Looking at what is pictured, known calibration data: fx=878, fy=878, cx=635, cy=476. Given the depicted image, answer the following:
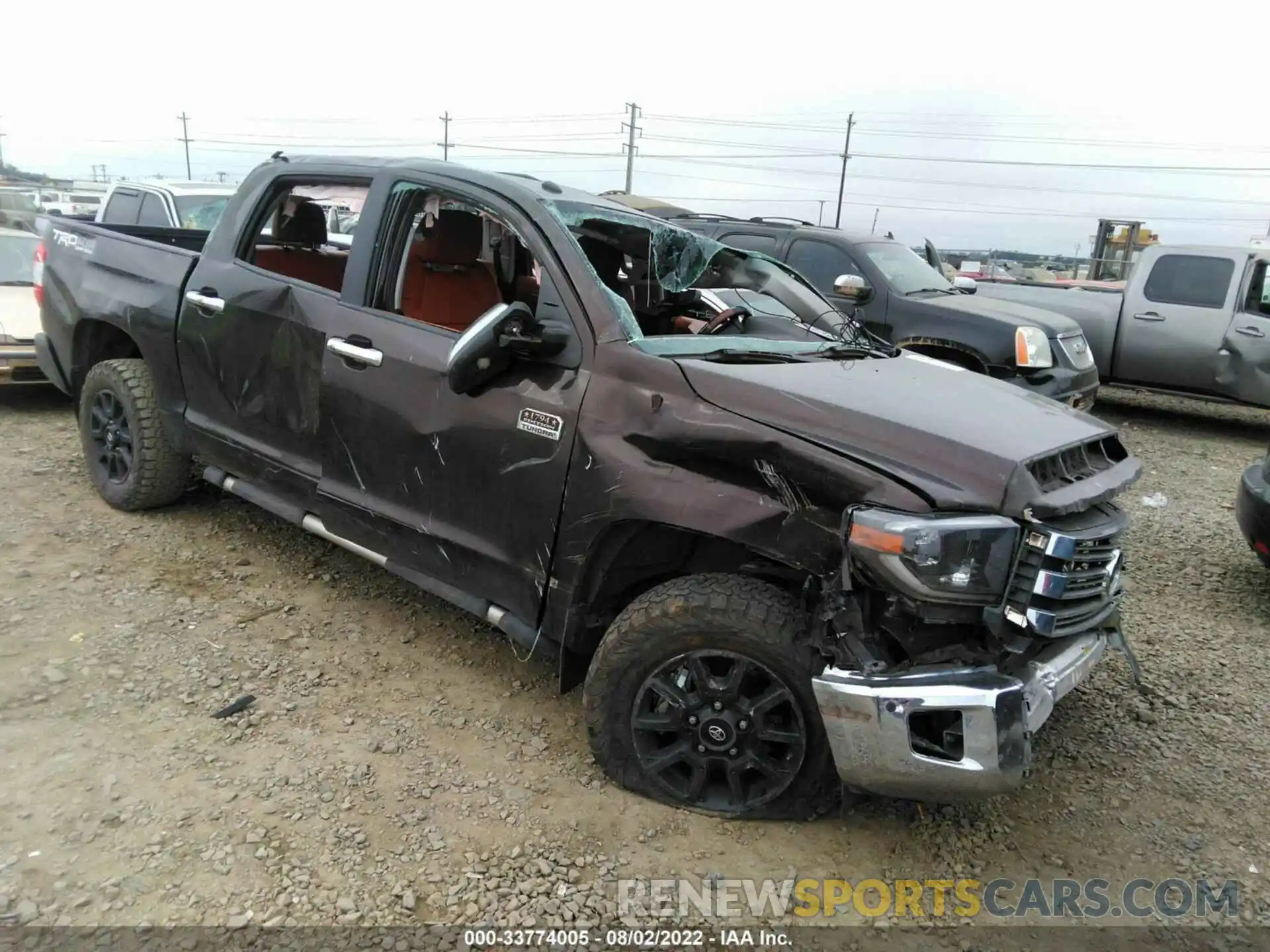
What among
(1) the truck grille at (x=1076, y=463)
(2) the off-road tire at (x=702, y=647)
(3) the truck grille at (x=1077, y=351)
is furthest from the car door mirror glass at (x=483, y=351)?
(3) the truck grille at (x=1077, y=351)

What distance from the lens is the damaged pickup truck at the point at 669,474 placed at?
226 cm

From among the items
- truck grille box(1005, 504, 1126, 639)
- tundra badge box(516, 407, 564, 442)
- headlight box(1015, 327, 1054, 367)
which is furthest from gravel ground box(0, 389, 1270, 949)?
headlight box(1015, 327, 1054, 367)

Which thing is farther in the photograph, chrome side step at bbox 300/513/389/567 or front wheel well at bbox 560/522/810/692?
chrome side step at bbox 300/513/389/567

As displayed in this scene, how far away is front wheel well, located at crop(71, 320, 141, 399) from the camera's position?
4648mm

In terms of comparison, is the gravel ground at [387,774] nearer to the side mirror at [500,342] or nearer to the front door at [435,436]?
the front door at [435,436]

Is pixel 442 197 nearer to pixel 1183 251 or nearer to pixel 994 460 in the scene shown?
pixel 994 460

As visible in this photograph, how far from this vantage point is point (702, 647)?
256 centimetres

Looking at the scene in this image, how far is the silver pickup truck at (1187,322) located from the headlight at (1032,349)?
7.93 feet

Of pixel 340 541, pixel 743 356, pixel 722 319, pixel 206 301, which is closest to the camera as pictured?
pixel 743 356

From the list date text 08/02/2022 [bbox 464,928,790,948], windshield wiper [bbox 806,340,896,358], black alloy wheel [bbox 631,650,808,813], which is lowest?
date text 08/02/2022 [bbox 464,928,790,948]

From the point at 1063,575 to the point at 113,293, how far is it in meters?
4.49

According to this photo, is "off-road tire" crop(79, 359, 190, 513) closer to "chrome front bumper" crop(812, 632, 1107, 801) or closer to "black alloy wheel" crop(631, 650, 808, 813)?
"black alloy wheel" crop(631, 650, 808, 813)

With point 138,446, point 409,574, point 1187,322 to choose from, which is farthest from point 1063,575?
point 1187,322

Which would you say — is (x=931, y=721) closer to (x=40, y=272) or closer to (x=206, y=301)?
(x=206, y=301)
